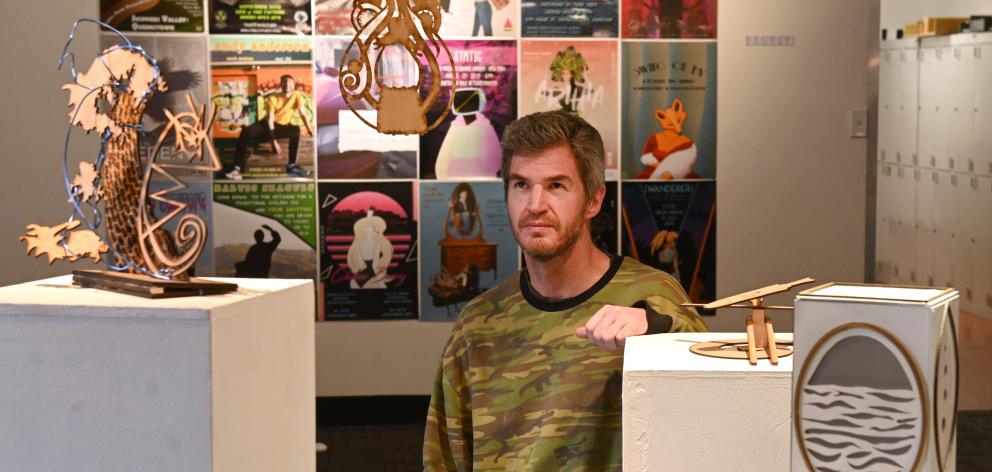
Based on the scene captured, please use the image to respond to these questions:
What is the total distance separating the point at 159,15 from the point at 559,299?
328 centimetres

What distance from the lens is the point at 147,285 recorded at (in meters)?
1.89

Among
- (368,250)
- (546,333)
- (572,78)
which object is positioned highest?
(572,78)

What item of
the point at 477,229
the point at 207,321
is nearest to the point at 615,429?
the point at 207,321

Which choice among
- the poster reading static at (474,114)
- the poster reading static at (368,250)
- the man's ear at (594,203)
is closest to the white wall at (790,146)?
the poster reading static at (474,114)

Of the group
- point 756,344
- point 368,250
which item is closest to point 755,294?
point 756,344

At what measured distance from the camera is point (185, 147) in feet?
6.73

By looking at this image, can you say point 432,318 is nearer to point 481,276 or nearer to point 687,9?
point 481,276

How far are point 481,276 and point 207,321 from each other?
366 centimetres

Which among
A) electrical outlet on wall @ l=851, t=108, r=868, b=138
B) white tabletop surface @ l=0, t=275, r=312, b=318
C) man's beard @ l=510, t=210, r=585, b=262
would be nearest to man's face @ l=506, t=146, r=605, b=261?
man's beard @ l=510, t=210, r=585, b=262

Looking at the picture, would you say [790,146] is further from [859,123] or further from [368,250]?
[368,250]

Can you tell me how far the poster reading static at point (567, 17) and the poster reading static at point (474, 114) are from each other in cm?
12

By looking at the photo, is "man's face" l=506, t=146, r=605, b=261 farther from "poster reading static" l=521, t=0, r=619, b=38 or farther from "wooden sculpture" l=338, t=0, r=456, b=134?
"poster reading static" l=521, t=0, r=619, b=38

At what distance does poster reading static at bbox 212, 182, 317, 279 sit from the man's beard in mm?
3015

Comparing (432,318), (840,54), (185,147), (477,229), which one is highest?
(840,54)
